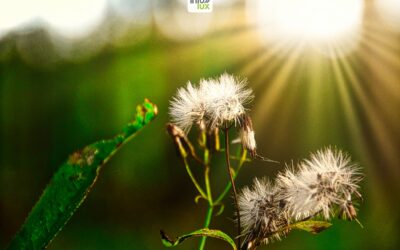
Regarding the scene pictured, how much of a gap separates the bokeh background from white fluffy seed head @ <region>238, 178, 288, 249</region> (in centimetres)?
63

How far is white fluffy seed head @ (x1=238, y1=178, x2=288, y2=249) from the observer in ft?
2.29

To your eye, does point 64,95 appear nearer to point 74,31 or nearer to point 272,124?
point 74,31

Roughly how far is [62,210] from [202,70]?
3.78 feet

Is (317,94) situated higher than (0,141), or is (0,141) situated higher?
(317,94)

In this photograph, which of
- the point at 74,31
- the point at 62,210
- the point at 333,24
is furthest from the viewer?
the point at 74,31

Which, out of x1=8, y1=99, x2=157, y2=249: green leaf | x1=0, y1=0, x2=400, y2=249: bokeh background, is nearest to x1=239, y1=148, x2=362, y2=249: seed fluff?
x1=8, y1=99, x2=157, y2=249: green leaf

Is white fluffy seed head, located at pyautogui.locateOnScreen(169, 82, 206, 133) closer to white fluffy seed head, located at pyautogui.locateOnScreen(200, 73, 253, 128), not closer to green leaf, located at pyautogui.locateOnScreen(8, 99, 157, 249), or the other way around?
white fluffy seed head, located at pyautogui.locateOnScreen(200, 73, 253, 128)

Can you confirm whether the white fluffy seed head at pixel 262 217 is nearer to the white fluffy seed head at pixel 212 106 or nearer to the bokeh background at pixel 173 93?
the white fluffy seed head at pixel 212 106

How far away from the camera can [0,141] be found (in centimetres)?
150

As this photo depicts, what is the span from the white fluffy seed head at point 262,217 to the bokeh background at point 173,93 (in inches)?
→ 24.9

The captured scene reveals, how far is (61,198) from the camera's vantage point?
0.84ft

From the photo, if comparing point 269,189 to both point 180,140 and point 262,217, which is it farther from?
point 180,140

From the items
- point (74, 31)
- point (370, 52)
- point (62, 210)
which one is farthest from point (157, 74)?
point (62, 210)

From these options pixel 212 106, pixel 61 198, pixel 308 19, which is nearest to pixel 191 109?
pixel 212 106
